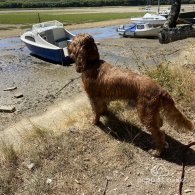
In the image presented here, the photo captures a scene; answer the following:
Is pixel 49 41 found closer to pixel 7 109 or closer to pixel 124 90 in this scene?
pixel 7 109

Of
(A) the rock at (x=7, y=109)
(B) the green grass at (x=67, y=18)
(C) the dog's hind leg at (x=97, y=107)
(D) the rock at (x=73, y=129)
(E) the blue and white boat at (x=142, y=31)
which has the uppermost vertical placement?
(C) the dog's hind leg at (x=97, y=107)

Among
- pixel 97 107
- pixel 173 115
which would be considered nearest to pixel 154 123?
pixel 173 115

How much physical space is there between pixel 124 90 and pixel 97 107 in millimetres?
1000

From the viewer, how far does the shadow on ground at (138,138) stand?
241 inches

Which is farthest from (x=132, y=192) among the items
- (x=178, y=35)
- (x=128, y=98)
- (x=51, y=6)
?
(x=51, y=6)

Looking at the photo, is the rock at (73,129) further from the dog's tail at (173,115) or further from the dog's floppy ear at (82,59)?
the dog's tail at (173,115)

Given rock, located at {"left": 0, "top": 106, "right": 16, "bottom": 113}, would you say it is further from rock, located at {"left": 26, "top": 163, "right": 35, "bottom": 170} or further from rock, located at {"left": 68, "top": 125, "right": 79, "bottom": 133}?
rock, located at {"left": 26, "top": 163, "right": 35, "bottom": 170}

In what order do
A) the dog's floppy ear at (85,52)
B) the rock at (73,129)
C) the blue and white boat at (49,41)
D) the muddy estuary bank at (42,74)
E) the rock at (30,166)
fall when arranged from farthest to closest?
1. the blue and white boat at (49,41)
2. the muddy estuary bank at (42,74)
3. the rock at (73,129)
4. the dog's floppy ear at (85,52)
5. the rock at (30,166)

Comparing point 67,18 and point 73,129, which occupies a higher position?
point 73,129

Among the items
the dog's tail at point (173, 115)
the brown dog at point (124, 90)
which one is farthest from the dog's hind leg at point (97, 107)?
the dog's tail at point (173, 115)

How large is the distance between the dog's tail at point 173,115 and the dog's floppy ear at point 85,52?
1.49 metres

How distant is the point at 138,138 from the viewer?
670 cm

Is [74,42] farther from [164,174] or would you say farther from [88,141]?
[164,174]

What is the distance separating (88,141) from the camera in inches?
264
